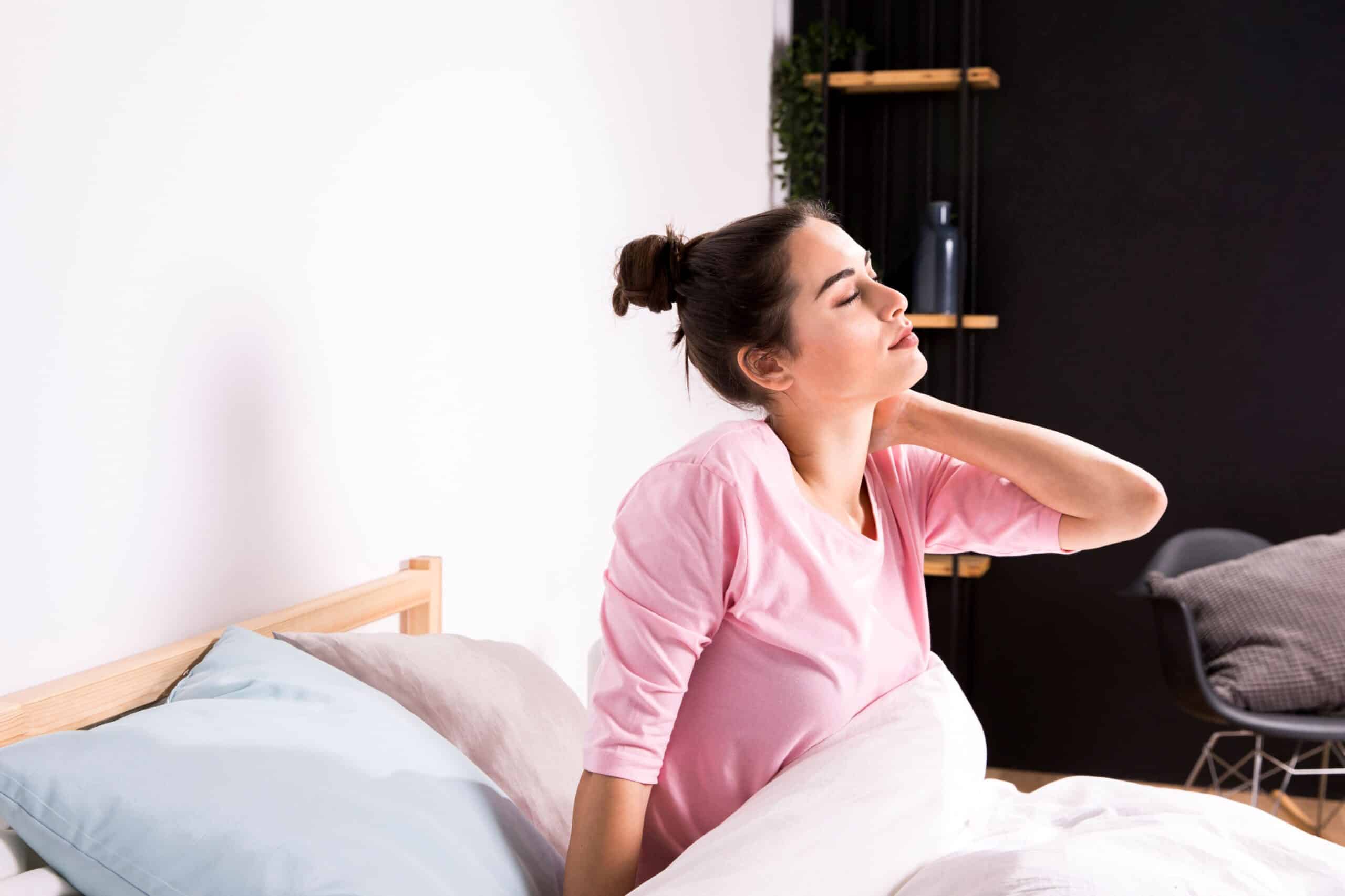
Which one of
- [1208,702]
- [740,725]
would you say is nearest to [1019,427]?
[740,725]

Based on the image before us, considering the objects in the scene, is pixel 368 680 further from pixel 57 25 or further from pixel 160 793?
pixel 57 25

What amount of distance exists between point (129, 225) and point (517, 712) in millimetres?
628

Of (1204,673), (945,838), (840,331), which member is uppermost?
(840,331)

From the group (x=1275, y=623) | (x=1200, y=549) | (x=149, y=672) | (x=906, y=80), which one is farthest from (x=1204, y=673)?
(x=149, y=672)

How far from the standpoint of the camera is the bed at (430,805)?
805 millimetres

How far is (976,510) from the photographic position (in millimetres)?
1511

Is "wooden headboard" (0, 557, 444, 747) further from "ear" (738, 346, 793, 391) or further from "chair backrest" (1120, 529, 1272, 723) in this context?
"chair backrest" (1120, 529, 1272, 723)

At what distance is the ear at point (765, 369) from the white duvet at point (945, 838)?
0.37 m

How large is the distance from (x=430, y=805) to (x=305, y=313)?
0.67 m

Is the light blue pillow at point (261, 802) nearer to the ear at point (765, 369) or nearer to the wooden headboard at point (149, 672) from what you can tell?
the wooden headboard at point (149, 672)

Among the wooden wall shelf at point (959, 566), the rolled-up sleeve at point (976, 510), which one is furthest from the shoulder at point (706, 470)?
the wooden wall shelf at point (959, 566)

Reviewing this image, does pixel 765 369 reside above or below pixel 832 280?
below

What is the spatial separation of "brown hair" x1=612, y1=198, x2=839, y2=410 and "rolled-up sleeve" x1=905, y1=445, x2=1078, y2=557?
27cm

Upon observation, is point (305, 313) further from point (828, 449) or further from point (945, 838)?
point (945, 838)
